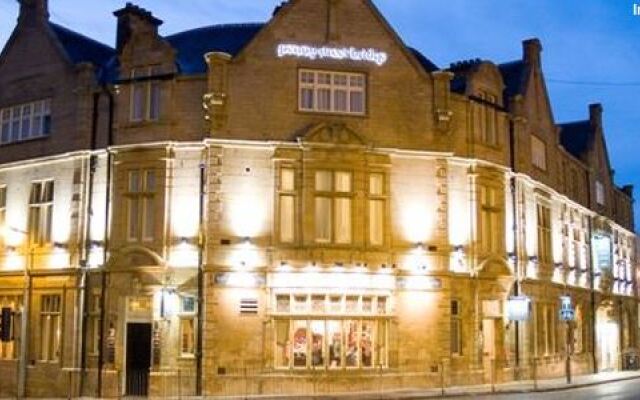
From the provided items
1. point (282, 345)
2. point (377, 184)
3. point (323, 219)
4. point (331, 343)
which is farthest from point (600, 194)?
point (282, 345)

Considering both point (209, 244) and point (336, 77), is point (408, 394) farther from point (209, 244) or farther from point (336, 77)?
point (336, 77)

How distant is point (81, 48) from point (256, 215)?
12.8 metres

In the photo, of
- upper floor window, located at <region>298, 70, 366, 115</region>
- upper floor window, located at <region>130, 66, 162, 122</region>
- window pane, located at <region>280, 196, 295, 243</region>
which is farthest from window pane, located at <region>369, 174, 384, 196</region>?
upper floor window, located at <region>130, 66, 162, 122</region>

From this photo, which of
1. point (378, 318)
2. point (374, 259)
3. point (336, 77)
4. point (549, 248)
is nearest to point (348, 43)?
point (336, 77)

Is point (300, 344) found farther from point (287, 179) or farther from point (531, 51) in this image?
point (531, 51)

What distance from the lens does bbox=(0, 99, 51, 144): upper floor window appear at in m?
36.4

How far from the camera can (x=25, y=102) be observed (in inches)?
1463

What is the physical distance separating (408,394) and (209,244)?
8.82 metres

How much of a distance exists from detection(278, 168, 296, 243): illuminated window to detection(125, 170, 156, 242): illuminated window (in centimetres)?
483

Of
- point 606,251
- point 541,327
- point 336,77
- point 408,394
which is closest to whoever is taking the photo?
point 408,394

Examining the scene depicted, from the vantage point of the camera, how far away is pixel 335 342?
105 ft

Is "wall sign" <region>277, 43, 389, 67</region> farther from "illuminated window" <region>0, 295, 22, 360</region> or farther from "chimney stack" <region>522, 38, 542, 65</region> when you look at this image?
"illuminated window" <region>0, 295, 22, 360</region>

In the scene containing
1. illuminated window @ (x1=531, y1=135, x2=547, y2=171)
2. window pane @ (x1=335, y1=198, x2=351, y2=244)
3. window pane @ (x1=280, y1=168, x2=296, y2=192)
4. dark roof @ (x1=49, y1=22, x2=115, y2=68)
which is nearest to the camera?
window pane @ (x1=280, y1=168, x2=296, y2=192)

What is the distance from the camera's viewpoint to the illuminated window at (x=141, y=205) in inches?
1293
